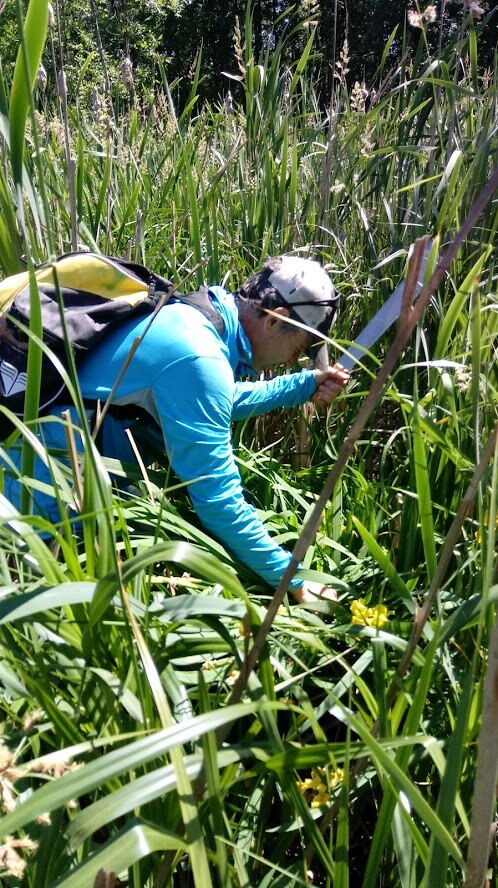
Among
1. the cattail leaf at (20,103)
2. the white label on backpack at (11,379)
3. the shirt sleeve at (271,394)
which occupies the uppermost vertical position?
the cattail leaf at (20,103)

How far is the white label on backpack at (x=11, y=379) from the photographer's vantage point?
1368 mm

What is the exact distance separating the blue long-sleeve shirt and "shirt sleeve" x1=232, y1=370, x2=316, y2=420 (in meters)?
0.25

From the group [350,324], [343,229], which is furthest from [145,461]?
[343,229]

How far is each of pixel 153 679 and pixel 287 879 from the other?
39 cm

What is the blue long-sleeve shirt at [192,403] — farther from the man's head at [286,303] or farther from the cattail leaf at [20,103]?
the cattail leaf at [20,103]

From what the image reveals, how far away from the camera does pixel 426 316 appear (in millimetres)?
1726

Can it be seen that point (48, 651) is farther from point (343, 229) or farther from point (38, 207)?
point (343, 229)

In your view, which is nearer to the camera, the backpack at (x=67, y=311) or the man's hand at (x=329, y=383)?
the backpack at (x=67, y=311)

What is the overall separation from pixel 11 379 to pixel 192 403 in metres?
0.35

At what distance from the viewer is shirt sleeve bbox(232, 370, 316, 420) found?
174 cm

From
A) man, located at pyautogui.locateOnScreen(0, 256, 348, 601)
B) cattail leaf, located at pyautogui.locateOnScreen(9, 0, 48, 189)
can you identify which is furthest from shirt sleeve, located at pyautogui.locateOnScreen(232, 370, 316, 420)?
cattail leaf, located at pyautogui.locateOnScreen(9, 0, 48, 189)

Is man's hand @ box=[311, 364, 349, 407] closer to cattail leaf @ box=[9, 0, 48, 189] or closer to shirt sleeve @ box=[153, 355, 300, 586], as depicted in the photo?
shirt sleeve @ box=[153, 355, 300, 586]

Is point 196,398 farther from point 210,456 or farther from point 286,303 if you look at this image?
point 286,303

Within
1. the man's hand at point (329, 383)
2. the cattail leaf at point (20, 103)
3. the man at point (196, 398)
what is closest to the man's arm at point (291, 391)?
the man's hand at point (329, 383)
